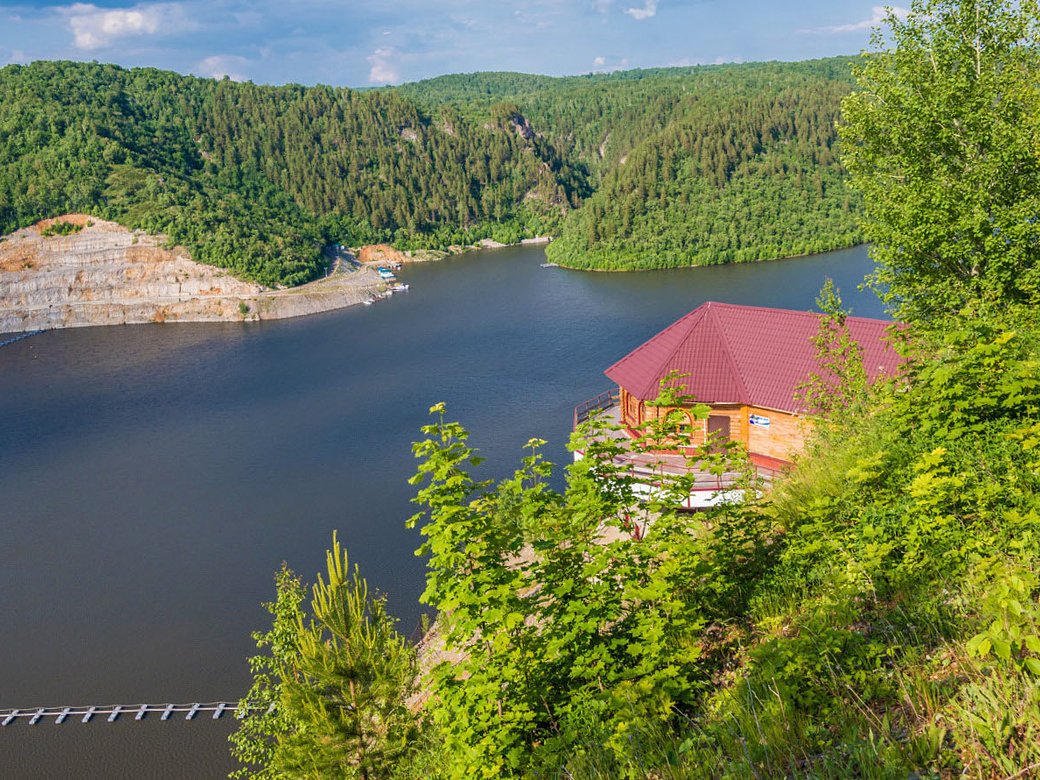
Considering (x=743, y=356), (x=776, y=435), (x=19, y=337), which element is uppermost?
(x=743, y=356)

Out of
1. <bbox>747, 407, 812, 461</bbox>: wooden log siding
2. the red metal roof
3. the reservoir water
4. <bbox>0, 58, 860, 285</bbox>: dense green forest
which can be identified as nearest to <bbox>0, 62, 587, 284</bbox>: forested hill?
<bbox>0, 58, 860, 285</bbox>: dense green forest

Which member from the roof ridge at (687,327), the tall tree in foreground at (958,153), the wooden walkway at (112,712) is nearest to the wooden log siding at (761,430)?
the roof ridge at (687,327)

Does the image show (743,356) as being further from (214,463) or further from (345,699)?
(214,463)

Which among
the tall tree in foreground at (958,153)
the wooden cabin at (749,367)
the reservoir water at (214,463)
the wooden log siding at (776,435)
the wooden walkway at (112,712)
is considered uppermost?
the tall tree in foreground at (958,153)

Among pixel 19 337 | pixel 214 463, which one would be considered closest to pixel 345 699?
pixel 214 463

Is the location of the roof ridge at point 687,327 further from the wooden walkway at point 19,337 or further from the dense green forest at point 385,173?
the wooden walkway at point 19,337

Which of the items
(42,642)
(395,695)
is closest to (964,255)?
(395,695)

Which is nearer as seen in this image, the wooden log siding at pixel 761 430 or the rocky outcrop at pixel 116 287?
the wooden log siding at pixel 761 430
